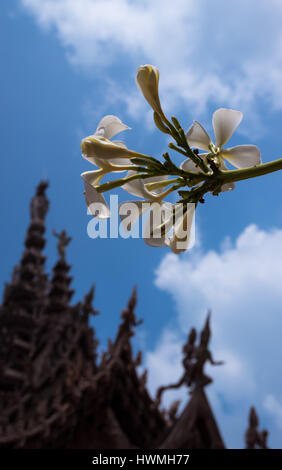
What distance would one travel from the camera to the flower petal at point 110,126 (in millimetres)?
1269

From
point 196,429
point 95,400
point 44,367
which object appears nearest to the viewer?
point 196,429

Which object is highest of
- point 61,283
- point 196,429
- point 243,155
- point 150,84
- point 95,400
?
point 61,283

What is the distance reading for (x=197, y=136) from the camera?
1.29 meters

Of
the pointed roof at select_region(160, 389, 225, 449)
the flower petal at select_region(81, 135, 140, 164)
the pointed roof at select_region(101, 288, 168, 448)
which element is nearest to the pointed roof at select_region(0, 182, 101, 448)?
the pointed roof at select_region(101, 288, 168, 448)

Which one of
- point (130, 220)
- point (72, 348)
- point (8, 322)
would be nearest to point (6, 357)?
point (8, 322)

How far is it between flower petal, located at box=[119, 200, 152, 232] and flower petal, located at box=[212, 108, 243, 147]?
31cm

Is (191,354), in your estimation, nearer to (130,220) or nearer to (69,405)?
(69,405)

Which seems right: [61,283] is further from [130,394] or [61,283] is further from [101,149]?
[101,149]

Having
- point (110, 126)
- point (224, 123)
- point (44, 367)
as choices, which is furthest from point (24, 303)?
point (224, 123)

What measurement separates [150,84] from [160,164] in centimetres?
25

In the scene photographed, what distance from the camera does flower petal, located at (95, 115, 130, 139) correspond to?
127cm

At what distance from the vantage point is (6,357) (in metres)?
16.9

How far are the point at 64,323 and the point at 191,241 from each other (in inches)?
495
